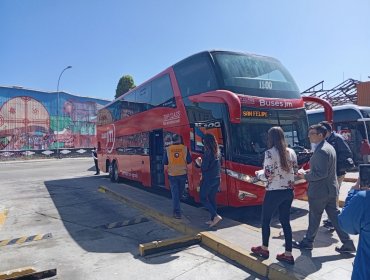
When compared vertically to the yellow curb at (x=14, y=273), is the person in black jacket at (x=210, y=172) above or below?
above

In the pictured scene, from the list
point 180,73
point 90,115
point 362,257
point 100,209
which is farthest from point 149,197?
point 90,115

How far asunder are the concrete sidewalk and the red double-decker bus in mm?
739

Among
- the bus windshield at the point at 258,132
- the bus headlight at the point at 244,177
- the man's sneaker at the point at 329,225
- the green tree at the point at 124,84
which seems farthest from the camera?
the green tree at the point at 124,84

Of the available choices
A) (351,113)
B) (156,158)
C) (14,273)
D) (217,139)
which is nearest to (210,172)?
(217,139)

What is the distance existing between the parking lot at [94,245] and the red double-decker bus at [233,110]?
Result: 173 centimetres

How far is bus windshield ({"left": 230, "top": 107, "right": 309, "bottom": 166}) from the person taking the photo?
716cm

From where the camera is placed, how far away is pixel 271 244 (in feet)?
18.1

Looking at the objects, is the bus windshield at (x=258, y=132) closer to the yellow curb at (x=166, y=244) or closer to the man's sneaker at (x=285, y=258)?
the yellow curb at (x=166, y=244)

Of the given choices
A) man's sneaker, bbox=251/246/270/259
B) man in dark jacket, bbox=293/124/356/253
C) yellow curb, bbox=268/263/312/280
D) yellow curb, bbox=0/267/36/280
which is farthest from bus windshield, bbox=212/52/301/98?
yellow curb, bbox=0/267/36/280

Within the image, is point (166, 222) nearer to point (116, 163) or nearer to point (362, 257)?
point (362, 257)

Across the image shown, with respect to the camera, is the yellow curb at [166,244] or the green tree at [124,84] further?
the green tree at [124,84]

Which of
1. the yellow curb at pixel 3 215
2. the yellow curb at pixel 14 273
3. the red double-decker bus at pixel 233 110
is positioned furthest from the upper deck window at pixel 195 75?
the yellow curb at pixel 3 215

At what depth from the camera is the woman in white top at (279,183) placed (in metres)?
4.71

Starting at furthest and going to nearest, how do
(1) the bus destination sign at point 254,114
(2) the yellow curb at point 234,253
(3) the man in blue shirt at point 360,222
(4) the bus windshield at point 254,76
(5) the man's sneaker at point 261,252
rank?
1. (4) the bus windshield at point 254,76
2. (1) the bus destination sign at point 254,114
3. (5) the man's sneaker at point 261,252
4. (2) the yellow curb at point 234,253
5. (3) the man in blue shirt at point 360,222
